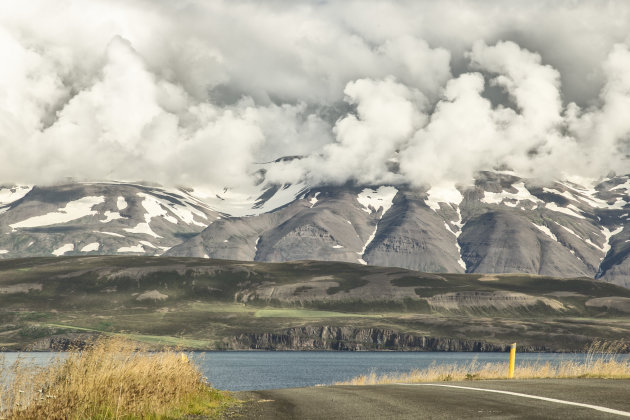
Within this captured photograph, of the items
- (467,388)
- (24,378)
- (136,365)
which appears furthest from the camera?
(467,388)

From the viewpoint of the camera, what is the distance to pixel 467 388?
25.8 m

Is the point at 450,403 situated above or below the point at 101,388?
below

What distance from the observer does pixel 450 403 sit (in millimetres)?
20438

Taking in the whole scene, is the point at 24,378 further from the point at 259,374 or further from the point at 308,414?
the point at 259,374

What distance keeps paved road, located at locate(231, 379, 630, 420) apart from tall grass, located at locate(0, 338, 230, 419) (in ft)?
7.35

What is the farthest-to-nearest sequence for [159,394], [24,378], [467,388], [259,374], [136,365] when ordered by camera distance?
[259,374]
[467,388]
[136,365]
[159,394]
[24,378]

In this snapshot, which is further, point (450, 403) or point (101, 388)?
point (450, 403)

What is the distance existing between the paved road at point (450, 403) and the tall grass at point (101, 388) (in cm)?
224

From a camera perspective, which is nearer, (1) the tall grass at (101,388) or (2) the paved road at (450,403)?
(2) the paved road at (450,403)

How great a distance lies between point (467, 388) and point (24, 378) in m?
15.0

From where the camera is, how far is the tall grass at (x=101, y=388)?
17.4 m

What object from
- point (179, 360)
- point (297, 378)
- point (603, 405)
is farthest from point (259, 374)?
point (603, 405)

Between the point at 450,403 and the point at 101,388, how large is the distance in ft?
31.8

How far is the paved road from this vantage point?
17.2 m
